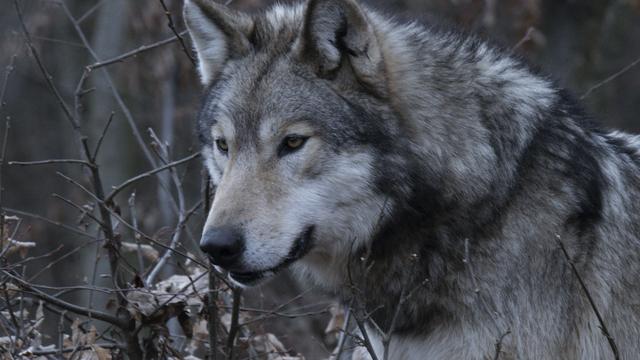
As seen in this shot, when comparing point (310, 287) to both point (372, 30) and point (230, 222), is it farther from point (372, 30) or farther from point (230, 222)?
point (372, 30)

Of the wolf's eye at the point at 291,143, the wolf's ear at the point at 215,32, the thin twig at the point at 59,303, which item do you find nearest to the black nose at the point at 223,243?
the wolf's eye at the point at 291,143

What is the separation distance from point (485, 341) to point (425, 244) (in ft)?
1.68

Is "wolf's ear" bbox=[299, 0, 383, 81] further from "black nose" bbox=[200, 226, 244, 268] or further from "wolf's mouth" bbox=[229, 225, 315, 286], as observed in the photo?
"black nose" bbox=[200, 226, 244, 268]

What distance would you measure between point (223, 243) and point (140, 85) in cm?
1029

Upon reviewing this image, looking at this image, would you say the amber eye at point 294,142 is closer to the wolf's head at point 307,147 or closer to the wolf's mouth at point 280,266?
the wolf's head at point 307,147

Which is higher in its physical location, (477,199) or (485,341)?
(477,199)

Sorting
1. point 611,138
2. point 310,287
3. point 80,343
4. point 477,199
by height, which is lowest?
point 80,343

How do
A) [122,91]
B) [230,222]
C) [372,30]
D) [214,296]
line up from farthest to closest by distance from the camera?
[122,91] < [214,296] < [372,30] < [230,222]

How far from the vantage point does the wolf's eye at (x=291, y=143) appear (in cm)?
496

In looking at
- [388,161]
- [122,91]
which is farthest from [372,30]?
[122,91]

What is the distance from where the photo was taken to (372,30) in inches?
198

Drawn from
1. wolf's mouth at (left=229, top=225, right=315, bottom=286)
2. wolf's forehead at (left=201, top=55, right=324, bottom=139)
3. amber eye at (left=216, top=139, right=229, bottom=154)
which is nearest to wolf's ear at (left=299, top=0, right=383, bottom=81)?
wolf's forehead at (left=201, top=55, right=324, bottom=139)

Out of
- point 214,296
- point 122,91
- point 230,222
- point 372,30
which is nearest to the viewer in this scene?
point 230,222

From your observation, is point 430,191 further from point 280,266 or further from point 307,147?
point 280,266
